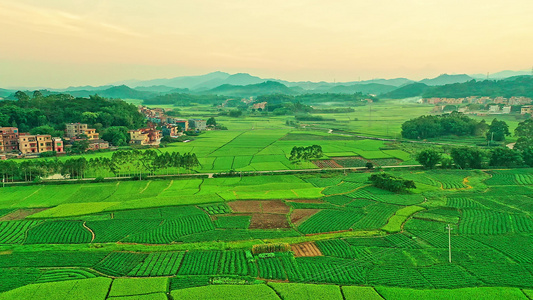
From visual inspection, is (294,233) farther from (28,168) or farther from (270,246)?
(28,168)

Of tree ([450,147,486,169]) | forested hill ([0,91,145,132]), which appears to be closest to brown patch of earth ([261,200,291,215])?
tree ([450,147,486,169])

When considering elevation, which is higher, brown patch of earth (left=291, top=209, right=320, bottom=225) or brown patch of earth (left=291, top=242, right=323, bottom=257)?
brown patch of earth (left=291, top=209, right=320, bottom=225)

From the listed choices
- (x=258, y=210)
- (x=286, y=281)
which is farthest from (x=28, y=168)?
(x=286, y=281)

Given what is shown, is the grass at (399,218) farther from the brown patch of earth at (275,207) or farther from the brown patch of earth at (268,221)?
the brown patch of earth at (275,207)

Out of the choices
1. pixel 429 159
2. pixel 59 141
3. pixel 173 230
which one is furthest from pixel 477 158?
pixel 59 141

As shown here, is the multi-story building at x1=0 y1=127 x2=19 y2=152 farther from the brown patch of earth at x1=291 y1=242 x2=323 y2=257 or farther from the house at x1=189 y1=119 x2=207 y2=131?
the brown patch of earth at x1=291 y1=242 x2=323 y2=257

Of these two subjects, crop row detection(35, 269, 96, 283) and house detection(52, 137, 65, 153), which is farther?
house detection(52, 137, 65, 153)

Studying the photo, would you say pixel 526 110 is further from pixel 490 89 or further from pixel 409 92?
pixel 409 92
